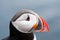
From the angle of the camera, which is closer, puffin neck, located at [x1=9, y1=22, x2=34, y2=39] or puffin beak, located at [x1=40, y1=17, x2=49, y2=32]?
puffin neck, located at [x1=9, y1=22, x2=34, y2=39]

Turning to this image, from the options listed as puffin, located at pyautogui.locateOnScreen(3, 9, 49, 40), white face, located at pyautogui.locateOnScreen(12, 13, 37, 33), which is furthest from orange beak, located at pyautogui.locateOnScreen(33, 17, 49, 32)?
white face, located at pyautogui.locateOnScreen(12, 13, 37, 33)

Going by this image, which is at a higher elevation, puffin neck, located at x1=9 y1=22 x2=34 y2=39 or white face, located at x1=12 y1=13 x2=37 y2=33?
white face, located at x1=12 y1=13 x2=37 y2=33

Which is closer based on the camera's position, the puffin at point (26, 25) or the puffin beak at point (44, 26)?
the puffin at point (26, 25)

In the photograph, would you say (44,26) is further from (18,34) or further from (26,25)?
(18,34)

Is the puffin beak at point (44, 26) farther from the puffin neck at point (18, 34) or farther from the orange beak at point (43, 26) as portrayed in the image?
the puffin neck at point (18, 34)

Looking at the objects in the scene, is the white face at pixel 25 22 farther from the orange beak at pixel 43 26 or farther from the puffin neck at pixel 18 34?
the orange beak at pixel 43 26

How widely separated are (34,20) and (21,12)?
48cm

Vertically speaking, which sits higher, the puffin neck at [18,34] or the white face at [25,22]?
the white face at [25,22]

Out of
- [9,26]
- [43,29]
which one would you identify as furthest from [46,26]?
[9,26]

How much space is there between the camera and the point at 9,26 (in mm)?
14172

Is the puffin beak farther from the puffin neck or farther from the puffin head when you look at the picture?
the puffin neck

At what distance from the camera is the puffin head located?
45.9 ft

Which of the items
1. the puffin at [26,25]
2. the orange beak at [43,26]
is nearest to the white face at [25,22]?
the puffin at [26,25]

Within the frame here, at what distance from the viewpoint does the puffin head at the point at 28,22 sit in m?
14.0
